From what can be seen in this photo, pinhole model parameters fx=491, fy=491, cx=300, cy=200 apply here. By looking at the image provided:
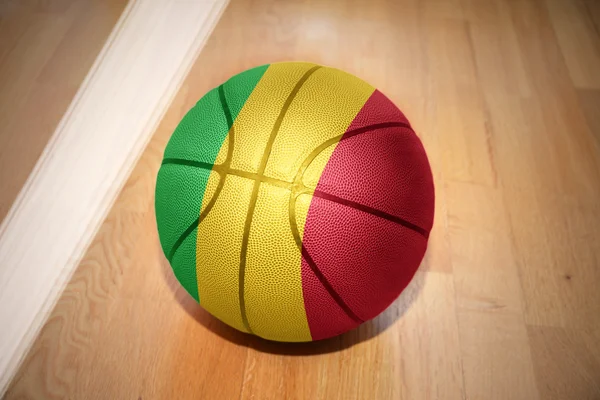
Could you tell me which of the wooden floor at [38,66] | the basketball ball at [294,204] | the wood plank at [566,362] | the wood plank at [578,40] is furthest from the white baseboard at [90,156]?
the wood plank at [578,40]

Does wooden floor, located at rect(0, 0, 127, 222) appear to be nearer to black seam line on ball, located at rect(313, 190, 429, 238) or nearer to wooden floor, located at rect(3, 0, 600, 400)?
wooden floor, located at rect(3, 0, 600, 400)

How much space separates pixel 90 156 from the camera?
6.18 ft

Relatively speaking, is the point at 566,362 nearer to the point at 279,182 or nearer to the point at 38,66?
the point at 279,182

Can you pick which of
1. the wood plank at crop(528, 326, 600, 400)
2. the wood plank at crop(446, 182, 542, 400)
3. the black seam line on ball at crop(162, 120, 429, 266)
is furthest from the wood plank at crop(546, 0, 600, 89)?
the black seam line on ball at crop(162, 120, 429, 266)

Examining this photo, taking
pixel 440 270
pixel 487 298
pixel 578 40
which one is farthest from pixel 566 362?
pixel 578 40

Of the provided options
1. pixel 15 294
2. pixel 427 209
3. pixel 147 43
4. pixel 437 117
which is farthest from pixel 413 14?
pixel 15 294

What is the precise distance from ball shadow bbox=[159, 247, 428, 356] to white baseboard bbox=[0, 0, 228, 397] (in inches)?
16.5

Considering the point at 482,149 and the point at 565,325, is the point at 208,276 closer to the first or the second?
the point at 565,325

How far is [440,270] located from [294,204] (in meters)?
0.73

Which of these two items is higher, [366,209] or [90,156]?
[366,209]

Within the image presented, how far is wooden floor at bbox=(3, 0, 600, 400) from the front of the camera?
4.48 feet

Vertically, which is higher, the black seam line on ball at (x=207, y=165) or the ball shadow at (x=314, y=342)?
the black seam line on ball at (x=207, y=165)

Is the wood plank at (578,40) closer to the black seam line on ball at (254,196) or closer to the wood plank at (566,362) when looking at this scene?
the wood plank at (566,362)

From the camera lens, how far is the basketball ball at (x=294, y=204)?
1.05 m
